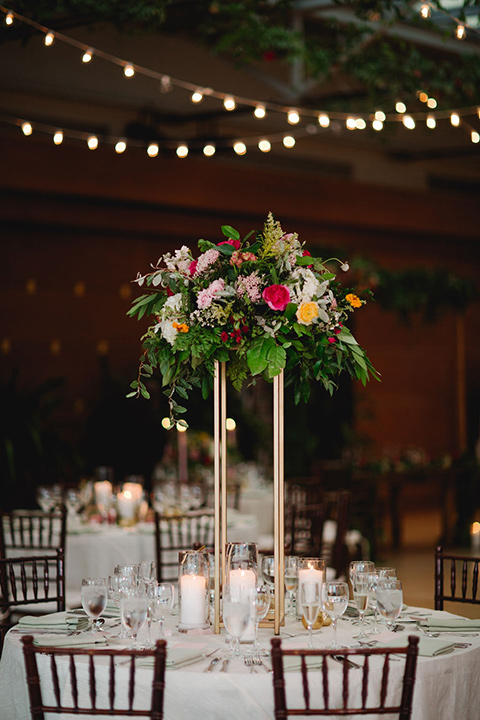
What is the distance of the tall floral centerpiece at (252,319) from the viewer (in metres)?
2.96

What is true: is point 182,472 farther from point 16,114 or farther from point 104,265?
point 16,114

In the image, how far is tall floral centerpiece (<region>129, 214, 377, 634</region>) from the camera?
2955 mm

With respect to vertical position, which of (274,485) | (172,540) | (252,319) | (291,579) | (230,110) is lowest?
(172,540)

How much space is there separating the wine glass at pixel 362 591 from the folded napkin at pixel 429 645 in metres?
0.11

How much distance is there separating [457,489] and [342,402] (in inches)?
86.6

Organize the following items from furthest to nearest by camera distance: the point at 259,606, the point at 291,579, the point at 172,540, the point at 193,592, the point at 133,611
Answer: the point at 172,540, the point at 291,579, the point at 193,592, the point at 259,606, the point at 133,611

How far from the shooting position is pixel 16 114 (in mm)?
9766

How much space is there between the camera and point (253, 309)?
299 centimetres

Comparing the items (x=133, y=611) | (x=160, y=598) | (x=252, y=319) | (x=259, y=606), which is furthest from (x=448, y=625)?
(x=252, y=319)

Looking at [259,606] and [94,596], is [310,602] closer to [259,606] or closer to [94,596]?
[259,606]

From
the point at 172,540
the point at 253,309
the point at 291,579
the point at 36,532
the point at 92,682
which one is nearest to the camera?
the point at 92,682

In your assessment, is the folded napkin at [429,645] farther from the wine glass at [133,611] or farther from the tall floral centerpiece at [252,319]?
the wine glass at [133,611]

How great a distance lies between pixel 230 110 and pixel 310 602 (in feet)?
22.1

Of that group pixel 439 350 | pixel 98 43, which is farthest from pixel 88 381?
pixel 439 350
